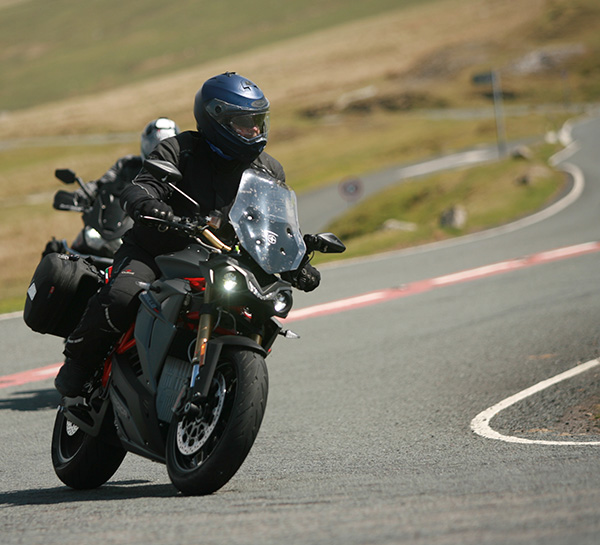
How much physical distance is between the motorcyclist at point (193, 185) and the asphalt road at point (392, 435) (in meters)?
0.94

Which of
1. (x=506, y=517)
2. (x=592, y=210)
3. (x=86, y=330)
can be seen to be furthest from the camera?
(x=592, y=210)

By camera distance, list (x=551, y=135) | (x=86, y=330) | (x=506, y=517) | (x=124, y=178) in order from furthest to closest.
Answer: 1. (x=551, y=135)
2. (x=124, y=178)
3. (x=86, y=330)
4. (x=506, y=517)

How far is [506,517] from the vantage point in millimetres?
3490

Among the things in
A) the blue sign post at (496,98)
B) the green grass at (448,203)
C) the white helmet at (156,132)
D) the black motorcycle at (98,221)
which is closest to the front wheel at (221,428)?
the black motorcycle at (98,221)

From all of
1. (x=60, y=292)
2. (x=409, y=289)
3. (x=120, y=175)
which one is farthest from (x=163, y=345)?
(x=409, y=289)

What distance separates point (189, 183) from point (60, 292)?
1.15 meters

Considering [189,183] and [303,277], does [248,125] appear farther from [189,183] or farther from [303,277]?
[303,277]

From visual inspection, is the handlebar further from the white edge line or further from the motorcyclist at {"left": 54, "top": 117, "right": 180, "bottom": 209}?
the motorcyclist at {"left": 54, "top": 117, "right": 180, "bottom": 209}

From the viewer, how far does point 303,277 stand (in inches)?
198

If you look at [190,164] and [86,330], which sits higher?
[190,164]

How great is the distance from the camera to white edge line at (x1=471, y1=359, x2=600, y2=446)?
5859 mm

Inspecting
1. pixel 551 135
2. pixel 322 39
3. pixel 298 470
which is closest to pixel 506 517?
pixel 298 470

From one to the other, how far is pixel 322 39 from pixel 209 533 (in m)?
134

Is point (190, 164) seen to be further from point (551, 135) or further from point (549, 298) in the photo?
point (551, 135)
